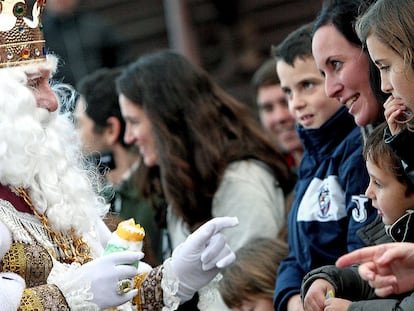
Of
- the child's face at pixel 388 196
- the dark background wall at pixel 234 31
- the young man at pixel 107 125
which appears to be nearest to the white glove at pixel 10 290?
the child's face at pixel 388 196

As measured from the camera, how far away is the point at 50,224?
3426 mm

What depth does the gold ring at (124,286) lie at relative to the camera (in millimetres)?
3256

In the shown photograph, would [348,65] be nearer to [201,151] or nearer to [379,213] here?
[379,213]

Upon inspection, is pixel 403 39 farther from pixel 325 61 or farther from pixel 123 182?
pixel 123 182

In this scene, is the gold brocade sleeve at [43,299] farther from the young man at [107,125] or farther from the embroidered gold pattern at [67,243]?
the young man at [107,125]

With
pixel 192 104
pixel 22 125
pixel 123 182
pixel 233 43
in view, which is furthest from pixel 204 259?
pixel 233 43

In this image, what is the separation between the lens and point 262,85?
576cm

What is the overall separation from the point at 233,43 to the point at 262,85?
4201mm

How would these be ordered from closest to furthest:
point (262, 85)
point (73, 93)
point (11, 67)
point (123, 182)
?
1. point (11, 67)
2. point (73, 93)
3. point (123, 182)
4. point (262, 85)

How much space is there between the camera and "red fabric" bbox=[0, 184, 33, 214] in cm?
335

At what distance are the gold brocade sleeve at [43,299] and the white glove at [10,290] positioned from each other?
0.02 m

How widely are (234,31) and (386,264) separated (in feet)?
24.5

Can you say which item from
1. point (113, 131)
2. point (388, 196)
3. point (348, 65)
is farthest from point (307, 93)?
point (113, 131)

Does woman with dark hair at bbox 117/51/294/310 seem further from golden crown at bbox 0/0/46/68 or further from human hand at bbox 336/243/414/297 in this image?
human hand at bbox 336/243/414/297
